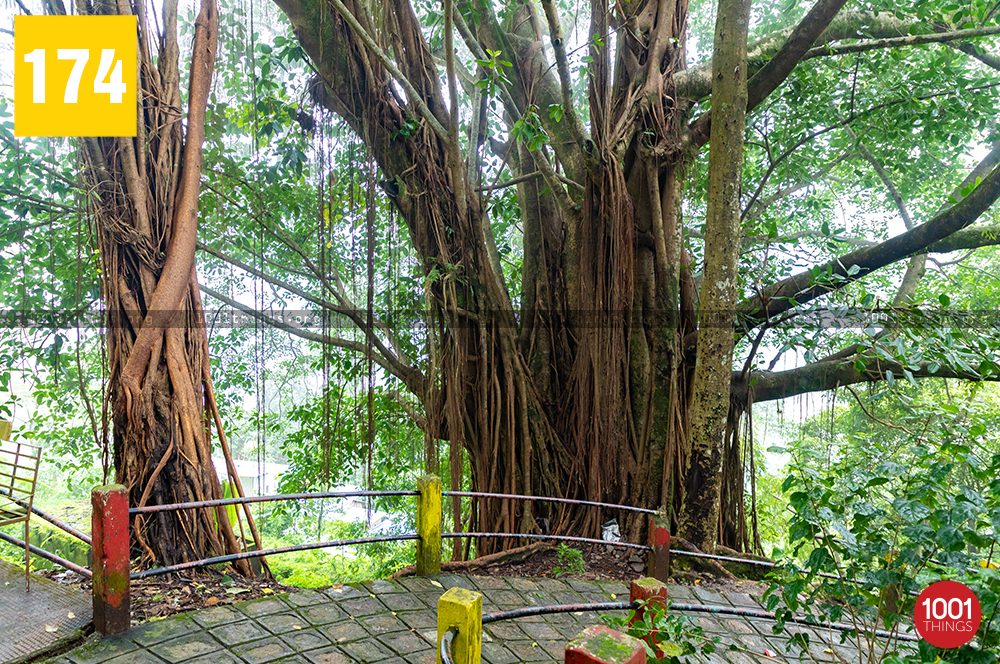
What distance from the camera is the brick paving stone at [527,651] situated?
2.58 meters

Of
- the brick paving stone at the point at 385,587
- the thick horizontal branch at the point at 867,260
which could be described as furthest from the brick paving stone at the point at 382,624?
the thick horizontal branch at the point at 867,260

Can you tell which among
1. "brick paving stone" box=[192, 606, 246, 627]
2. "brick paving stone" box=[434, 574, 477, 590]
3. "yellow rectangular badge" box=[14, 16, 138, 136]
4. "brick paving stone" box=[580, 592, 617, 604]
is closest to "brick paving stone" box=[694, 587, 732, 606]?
"brick paving stone" box=[580, 592, 617, 604]

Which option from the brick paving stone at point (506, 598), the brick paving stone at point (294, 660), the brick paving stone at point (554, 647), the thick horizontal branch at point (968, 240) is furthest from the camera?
the thick horizontal branch at point (968, 240)

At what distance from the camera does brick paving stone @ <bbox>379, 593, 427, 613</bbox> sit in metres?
2.84

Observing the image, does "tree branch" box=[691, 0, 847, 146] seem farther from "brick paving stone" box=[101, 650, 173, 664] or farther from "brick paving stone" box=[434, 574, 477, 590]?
"brick paving stone" box=[101, 650, 173, 664]

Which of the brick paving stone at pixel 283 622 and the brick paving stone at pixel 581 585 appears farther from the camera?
the brick paving stone at pixel 581 585

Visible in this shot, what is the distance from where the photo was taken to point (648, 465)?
417 centimetres

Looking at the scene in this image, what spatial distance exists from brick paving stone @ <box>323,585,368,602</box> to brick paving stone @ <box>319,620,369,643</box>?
0.25 meters

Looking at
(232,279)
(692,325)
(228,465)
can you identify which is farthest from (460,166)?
(232,279)

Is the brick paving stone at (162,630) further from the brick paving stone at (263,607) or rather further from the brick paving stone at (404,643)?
the brick paving stone at (404,643)

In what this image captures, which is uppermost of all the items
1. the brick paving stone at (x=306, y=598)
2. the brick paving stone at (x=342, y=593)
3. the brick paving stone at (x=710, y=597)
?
the brick paving stone at (x=306, y=598)

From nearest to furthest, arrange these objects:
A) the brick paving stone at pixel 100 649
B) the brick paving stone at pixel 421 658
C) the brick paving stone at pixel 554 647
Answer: the brick paving stone at pixel 100 649
the brick paving stone at pixel 421 658
the brick paving stone at pixel 554 647

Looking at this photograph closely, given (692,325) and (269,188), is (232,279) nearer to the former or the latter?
(269,188)

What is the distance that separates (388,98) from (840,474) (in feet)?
12.2
